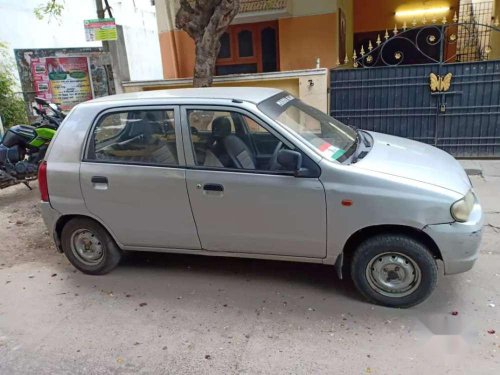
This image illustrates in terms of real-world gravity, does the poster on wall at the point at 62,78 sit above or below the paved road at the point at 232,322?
above

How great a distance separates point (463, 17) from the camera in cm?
1120

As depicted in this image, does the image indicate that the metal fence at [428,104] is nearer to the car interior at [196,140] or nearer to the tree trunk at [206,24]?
the tree trunk at [206,24]

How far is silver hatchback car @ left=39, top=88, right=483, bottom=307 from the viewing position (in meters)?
3.16

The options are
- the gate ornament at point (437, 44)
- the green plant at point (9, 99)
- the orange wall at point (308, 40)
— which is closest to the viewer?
the gate ornament at point (437, 44)

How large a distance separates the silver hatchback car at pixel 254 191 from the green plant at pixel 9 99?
8181 mm

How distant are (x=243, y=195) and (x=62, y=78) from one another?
26.5 feet

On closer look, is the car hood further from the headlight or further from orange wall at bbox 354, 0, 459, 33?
orange wall at bbox 354, 0, 459, 33

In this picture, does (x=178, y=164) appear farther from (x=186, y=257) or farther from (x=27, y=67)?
(x=27, y=67)

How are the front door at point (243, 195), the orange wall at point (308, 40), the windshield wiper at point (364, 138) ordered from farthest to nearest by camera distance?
the orange wall at point (308, 40)
the windshield wiper at point (364, 138)
the front door at point (243, 195)

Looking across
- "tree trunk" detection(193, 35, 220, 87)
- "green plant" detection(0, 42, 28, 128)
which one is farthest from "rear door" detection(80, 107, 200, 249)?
"green plant" detection(0, 42, 28, 128)

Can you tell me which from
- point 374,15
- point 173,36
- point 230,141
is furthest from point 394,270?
point 374,15

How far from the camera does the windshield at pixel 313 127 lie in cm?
345

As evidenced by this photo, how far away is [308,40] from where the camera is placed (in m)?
9.36

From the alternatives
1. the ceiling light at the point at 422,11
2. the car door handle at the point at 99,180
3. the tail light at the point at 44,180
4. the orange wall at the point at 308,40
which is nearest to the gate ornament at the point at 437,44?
the orange wall at the point at 308,40
